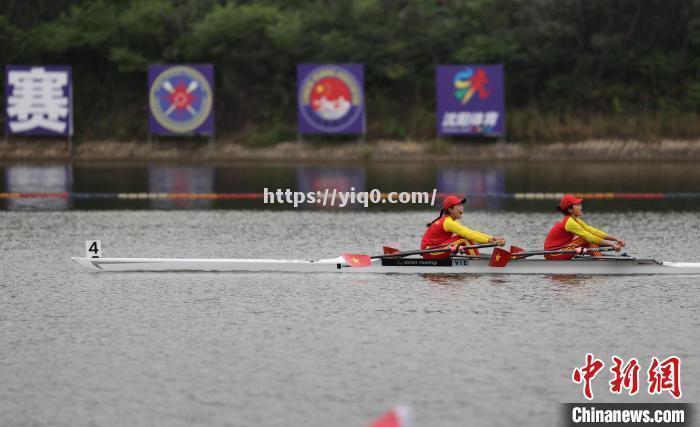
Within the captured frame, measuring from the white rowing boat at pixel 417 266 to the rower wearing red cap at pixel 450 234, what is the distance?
0.81ft

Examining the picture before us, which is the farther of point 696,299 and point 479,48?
point 479,48

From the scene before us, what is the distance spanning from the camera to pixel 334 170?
46.8 meters

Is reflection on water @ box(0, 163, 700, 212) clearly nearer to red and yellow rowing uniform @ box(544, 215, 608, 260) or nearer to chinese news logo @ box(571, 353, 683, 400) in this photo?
red and yellow rowing uniform @ box(544, 215, 608, 260)

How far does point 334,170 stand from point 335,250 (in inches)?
901

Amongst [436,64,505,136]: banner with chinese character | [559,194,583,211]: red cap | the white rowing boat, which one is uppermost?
[436,64,505,136]: banner with chinese character

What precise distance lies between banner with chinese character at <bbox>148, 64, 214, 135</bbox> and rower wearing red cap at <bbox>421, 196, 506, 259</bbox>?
112ft

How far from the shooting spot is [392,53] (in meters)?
56.1

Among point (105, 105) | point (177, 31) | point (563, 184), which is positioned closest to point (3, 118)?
point (105, 105)

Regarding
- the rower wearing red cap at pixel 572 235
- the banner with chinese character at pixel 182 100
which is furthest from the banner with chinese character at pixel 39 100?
the rower wearing red cap at pixel 572 235

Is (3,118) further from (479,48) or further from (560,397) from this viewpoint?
(560,397)

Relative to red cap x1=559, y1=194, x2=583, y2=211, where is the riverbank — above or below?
above

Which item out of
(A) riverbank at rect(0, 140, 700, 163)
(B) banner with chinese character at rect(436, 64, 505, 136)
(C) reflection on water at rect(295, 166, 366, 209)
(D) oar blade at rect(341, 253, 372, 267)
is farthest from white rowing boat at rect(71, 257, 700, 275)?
(B) banner with chinese character at rect(436, 64, 505, 136)

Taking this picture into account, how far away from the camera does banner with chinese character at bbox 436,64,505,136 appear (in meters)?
51.0

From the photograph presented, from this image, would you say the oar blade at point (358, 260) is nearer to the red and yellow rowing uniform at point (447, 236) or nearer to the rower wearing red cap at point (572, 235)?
the red and yellow rowing uniform at point (447, 236)
